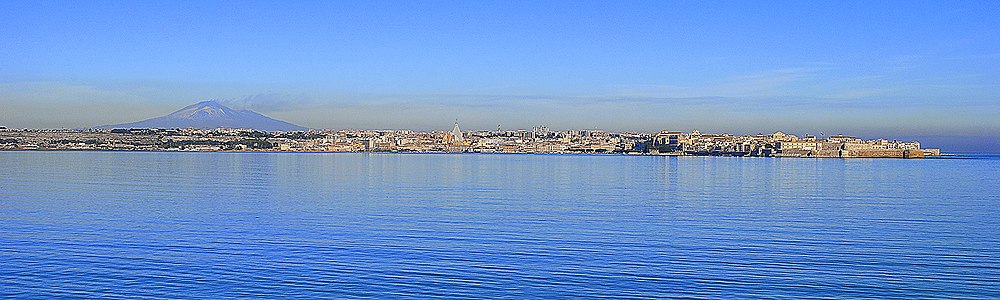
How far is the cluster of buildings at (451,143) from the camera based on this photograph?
13688 cm

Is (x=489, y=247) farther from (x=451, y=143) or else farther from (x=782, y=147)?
(x=451, y=143)

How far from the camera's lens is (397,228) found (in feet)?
53.0

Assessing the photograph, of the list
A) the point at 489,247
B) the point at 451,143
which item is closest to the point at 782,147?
the point at 451,143

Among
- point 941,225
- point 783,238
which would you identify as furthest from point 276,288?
point 941,225

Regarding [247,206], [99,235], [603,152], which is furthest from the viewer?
[603,152]

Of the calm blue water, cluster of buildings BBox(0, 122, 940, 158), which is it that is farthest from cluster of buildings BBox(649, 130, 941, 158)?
the calm blue water

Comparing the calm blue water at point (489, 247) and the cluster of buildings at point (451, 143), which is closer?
the calm blue water at point (489, 247)

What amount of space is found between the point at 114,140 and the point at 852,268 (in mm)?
153239

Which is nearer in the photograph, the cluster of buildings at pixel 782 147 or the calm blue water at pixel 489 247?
the calm blue water at pixel 489 247

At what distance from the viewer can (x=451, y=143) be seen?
174000mm

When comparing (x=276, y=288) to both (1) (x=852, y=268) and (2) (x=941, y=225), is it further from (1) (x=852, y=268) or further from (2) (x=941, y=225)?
(2) (x=941, y=225)

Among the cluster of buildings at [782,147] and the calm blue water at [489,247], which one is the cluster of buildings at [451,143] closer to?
the cluster of buildings at [782,147]

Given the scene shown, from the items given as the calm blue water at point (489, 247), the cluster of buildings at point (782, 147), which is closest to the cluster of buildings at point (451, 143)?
the cluster of buildings at point (782, 147)

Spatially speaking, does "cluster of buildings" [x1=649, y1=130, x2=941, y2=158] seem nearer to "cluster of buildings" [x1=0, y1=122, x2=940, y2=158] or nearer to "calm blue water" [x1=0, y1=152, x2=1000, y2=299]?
"cluster of buildings" [x1=0, y1=122, x2=940, y2=158]
